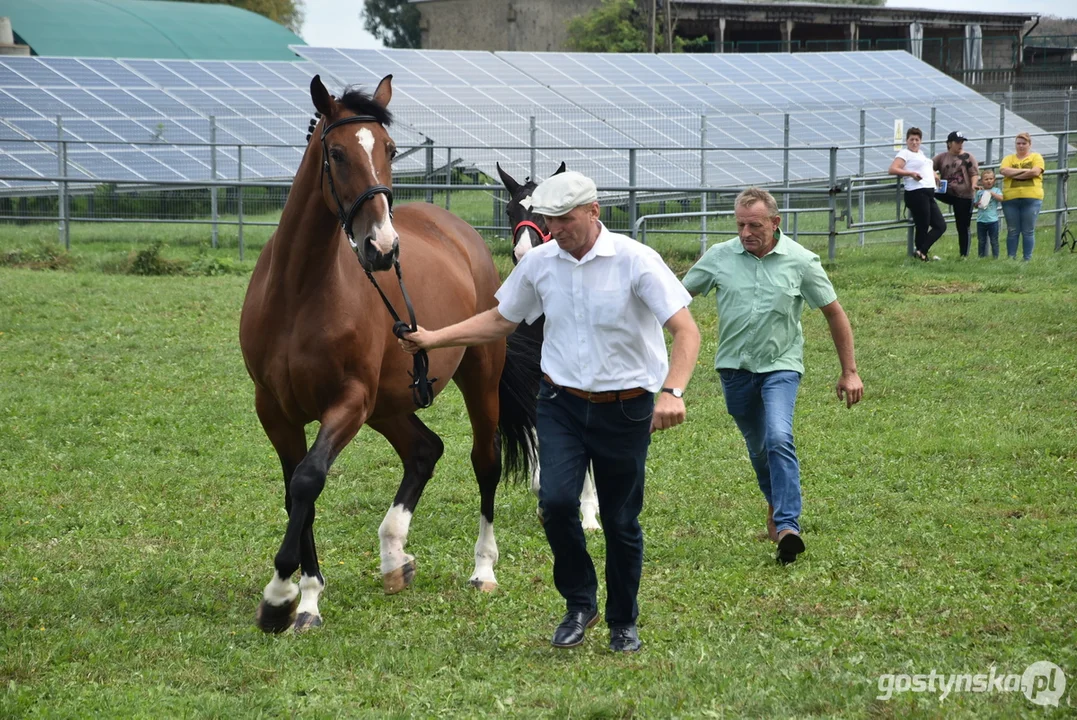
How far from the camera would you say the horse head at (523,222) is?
24.9 ft

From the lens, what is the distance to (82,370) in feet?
36.6

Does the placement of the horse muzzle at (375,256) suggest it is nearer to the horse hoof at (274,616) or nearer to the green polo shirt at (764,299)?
the horse hoof at (274,616)

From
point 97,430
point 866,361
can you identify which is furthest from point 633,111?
point 97,430

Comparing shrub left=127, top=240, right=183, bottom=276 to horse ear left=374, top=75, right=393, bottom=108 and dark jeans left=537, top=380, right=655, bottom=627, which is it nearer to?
horse ear left=374, top=75, right=393, bottom=108

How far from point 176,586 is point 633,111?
25.9 meters

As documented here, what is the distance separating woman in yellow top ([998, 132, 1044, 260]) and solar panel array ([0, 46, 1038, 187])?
15.1 ft

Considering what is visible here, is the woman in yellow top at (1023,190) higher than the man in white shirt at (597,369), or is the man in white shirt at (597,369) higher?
the woman in yellow top at (1023,190)

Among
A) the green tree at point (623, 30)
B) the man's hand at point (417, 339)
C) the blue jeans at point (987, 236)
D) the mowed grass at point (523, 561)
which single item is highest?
the green tree at point (623, 30)

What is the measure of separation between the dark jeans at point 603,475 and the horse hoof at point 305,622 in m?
1.16

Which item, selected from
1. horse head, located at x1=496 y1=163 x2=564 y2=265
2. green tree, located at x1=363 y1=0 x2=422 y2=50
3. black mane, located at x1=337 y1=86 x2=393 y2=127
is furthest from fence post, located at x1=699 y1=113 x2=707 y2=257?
green tree, located at x1=363 y1=0 x2=422 y2=50

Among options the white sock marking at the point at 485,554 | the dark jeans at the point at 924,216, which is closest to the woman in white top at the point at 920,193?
the dark jeans at the point at 924,216

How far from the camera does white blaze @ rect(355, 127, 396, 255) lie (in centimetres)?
485

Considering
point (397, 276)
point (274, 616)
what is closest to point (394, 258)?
point (397, 276)

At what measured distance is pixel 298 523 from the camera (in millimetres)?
5219
